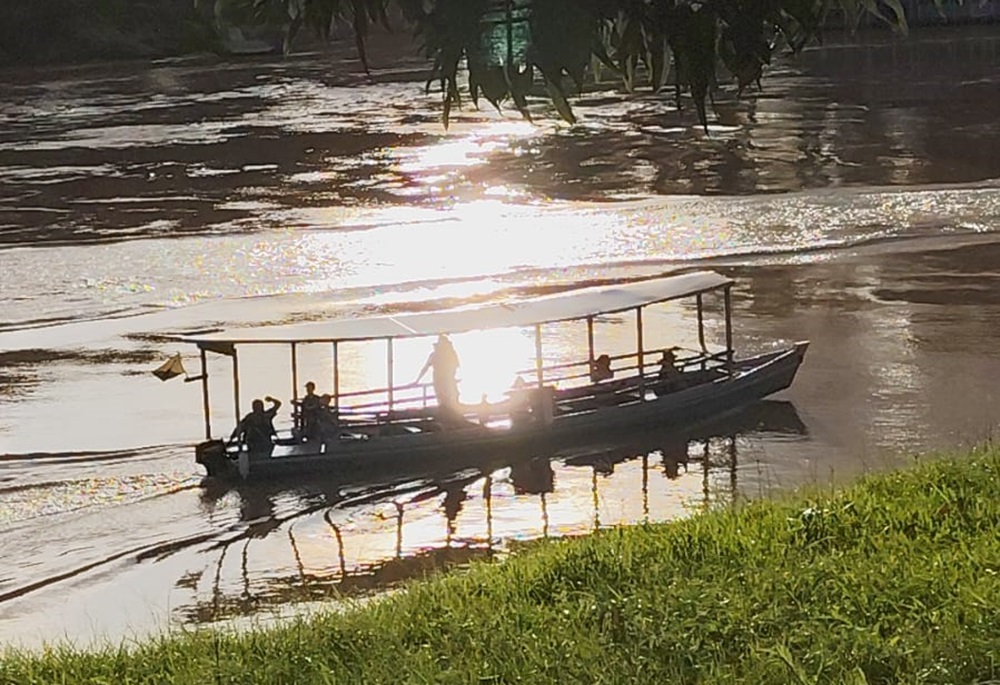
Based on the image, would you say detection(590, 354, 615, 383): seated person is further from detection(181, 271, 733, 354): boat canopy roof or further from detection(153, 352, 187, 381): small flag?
detection(153, 352, 187, 381): small flag

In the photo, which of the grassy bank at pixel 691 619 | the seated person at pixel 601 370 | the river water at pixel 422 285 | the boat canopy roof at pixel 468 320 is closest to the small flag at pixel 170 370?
the river water at pixel 422 285

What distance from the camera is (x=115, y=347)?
87.5ft

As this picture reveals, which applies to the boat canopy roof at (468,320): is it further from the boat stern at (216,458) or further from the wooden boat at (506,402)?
the boat stern at (216,458)

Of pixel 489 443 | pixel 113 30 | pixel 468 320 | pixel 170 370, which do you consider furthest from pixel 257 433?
pixel 113 30

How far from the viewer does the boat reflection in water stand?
15688mm

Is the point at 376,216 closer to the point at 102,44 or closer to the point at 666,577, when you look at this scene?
the point at 666,577

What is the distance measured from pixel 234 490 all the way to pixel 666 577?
10511 millimetres

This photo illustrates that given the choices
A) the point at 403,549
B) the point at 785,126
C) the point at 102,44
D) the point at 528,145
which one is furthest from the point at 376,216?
the point at 102,44

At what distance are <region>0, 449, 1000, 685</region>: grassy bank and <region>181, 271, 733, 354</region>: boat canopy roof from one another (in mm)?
10007

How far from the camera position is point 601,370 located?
2236 centimetres

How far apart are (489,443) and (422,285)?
1088cm

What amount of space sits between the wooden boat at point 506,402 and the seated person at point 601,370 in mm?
60

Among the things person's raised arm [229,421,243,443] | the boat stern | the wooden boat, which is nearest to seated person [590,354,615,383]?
the wooden boat

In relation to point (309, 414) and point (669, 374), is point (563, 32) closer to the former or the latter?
point (309, 414)
